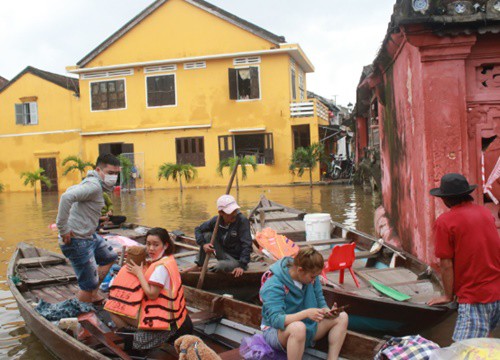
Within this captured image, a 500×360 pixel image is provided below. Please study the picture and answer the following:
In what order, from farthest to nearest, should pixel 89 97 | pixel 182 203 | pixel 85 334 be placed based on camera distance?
pixel 89 97
pixel 182 203
pixel 85 334

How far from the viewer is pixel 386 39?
7480mm

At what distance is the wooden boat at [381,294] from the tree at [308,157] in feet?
50.8

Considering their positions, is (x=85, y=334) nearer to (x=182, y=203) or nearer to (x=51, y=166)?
(x=182, y=203)

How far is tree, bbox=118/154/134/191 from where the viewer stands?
25688mm

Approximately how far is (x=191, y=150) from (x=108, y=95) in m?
5.42

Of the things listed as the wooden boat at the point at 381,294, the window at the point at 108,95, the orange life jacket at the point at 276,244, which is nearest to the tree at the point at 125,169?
the window at the point at 108,95

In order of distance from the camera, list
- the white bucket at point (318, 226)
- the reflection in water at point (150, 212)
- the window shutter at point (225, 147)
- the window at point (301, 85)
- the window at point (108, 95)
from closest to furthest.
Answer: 1. the reflection in water at point (150, 212)
2. the white bucket at point (318, 226)
3. the window shutter at point (225, 147)
4. the window at point (108, 95)
5. the window at point (301, 85)

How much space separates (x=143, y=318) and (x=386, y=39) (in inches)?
207

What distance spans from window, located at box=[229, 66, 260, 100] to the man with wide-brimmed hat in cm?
2262

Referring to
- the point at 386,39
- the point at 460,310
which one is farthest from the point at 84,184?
the point at 386,39

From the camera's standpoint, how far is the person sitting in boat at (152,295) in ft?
13.9

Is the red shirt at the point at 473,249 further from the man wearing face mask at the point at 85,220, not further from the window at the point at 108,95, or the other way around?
the window at the point at 108,95

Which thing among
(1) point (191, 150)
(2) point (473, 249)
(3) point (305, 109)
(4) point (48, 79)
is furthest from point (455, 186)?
(4) point (48, 79)

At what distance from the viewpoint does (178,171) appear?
2572cm
